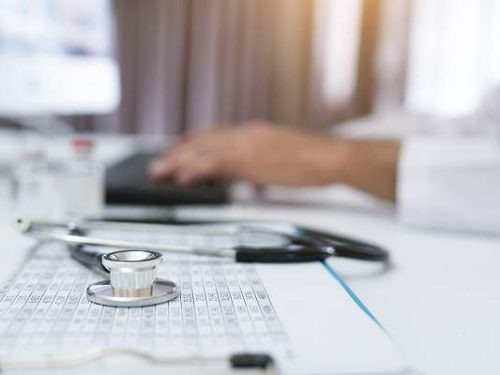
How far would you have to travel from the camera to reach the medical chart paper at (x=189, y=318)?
279 millimetres

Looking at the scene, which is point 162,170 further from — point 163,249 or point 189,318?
point 189,318

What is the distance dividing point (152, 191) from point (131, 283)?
444mm

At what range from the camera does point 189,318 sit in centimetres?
32

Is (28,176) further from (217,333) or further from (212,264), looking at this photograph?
(217,333)

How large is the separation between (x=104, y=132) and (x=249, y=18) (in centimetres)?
66

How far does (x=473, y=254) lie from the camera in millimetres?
579

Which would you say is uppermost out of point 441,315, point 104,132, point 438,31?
point 438,31

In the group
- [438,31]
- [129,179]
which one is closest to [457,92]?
[438,31]

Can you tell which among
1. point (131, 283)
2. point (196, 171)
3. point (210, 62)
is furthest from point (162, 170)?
point (210, 62)

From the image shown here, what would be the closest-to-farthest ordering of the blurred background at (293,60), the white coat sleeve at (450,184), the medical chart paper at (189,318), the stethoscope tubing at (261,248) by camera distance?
the medical chart paper at (189,318) → the stethoscope tubing at (261,248) → the white coat sleeve at (450,184) → the blurred background at (293,60)

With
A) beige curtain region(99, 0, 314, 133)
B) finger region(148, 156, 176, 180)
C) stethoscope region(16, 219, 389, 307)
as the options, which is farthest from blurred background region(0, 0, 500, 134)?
stethoscope region(16, 219, 389, 307)

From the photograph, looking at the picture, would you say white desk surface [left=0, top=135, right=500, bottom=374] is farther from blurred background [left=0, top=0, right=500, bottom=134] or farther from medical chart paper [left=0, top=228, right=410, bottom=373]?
blurred background [left=0, top=0, right=500, bottom=134]

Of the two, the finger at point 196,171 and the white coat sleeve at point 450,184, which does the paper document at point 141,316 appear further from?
the finger at point 196,171

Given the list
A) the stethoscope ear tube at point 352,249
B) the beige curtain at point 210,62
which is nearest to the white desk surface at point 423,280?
the stethoscope ear tube at point 352,249
